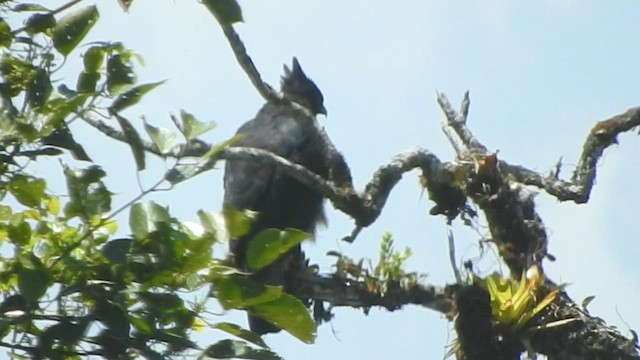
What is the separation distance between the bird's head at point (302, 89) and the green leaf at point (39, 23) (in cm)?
706

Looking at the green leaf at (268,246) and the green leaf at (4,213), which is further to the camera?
the green leaf at (4,213)

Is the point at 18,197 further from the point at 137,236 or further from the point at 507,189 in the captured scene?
the point at 507,189

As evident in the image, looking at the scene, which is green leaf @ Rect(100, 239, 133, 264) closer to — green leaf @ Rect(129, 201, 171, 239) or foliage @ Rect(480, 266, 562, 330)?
green leaf @ Rect(129, 201, 171, 239)

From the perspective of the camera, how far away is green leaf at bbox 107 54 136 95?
6.38 ft

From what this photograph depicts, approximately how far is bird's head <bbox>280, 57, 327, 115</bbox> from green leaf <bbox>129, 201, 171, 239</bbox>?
23.5 ft

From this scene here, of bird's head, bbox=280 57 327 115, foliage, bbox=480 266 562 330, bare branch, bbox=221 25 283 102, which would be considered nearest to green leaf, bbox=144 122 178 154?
bare branch, bbox=221 25 283 102

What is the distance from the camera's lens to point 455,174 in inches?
213

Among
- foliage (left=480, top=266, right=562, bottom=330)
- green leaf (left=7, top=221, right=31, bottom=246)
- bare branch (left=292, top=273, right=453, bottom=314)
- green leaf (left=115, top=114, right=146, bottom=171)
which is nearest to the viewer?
green leaf (left=115, top=114, right=146, bottom=171)

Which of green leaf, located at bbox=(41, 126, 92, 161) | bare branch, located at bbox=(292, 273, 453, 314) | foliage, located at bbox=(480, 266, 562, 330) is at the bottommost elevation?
green leaf, located at bbox=(41, 126, 92, 161)

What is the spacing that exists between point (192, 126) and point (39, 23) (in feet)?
1.08

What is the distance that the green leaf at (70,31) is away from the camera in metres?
1.92

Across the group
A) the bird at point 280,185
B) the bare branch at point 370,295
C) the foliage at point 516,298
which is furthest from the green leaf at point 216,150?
the bird at point 280,185

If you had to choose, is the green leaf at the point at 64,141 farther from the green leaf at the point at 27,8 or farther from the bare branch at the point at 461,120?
the bare branch at the point at 461,120

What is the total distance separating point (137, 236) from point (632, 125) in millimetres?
4145
